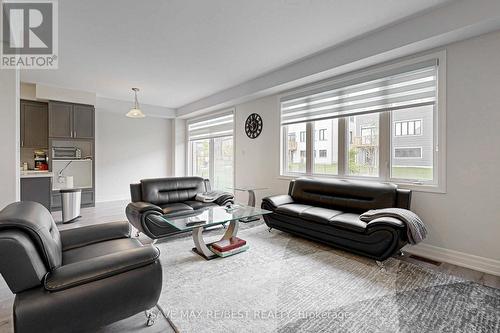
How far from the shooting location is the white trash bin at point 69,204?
14.5 feet

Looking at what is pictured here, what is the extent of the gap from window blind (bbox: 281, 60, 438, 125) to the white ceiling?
2.35 ft

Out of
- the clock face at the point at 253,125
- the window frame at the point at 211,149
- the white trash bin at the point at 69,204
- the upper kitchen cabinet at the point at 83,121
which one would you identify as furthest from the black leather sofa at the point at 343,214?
the upper kitchen cabinet at the point at 83,121

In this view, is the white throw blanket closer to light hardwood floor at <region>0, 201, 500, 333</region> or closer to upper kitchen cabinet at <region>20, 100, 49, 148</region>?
light hardwood floor at <region>0, 201, 500, 333</region>

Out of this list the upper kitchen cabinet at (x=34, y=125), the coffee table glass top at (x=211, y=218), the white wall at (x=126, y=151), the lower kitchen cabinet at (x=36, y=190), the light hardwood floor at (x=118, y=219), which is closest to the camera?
the light hardwood floor at (x=118, y=219)

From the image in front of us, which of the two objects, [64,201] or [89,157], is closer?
[64,201]

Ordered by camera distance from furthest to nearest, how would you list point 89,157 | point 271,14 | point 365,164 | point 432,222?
1. point 89,157
2. point 365,164
3. point 432,222
4. point 271,14

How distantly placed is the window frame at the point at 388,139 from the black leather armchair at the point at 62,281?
329 centimetres

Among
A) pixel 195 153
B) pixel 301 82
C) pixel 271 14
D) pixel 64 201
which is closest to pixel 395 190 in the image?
pixel 301 82

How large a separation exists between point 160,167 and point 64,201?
3.48m

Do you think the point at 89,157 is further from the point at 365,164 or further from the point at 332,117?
the point at 365,164

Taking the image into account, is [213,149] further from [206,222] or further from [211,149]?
[206,222]

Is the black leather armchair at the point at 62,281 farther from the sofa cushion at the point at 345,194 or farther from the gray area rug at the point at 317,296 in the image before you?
the sofa cushion at the point at 345,194

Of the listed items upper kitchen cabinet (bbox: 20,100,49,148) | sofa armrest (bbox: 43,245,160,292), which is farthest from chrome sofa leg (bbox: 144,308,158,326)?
upper kitchen cabinet (bbox: 20,100,49,148)

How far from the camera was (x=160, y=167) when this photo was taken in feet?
25.6
